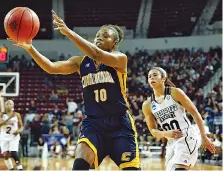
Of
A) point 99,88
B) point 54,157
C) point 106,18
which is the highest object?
point 106,18

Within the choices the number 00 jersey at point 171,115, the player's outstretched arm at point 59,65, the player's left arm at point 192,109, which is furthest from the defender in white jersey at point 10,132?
the player's outstretched arm at point 59,65

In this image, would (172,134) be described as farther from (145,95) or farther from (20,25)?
(145,95)

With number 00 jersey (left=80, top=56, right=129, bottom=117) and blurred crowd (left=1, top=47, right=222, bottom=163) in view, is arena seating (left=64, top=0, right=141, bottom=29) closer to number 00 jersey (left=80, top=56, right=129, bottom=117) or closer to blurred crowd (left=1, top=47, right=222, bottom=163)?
blurred crowd (left=1, top=47, right=222, bottom=163)

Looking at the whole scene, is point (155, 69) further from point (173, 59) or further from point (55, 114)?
point (173, 59)

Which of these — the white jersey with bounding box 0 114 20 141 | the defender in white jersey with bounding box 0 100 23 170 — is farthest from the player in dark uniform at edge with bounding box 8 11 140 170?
the white jersey with bounding box 0 114 20 141

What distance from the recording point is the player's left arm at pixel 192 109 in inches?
160

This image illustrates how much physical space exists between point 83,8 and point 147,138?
10.7 metres

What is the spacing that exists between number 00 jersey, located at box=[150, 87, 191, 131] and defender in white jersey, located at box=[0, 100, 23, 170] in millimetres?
4380

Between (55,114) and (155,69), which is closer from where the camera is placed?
(155,69)

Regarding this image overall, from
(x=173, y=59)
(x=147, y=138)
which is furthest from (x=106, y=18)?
(x=147, y=138)

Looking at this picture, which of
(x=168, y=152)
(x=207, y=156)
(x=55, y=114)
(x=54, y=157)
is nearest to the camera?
(x=168, y=152)

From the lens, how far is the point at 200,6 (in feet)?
70.6

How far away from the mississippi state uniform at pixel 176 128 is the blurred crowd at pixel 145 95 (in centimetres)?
688

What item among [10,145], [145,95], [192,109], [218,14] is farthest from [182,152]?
[218,14]
